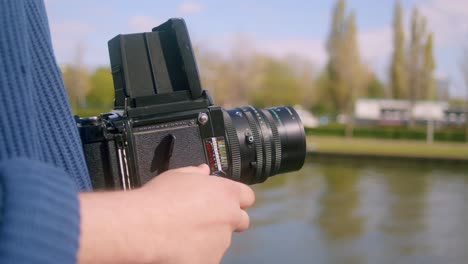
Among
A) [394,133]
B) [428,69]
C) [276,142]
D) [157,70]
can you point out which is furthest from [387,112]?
[157,70]

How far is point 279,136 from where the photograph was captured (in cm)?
143

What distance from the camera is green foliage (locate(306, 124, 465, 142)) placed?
18.0 m

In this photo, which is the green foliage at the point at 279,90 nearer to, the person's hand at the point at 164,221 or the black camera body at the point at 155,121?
the black camera body at the point at 155,121

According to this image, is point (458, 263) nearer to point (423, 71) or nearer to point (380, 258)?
point (380, 258)

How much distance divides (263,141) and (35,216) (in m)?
0.89

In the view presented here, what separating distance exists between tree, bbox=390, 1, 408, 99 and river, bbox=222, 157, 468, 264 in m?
13.1

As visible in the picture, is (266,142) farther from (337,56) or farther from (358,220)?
(337,56)

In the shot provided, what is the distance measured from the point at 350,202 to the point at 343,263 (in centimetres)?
296

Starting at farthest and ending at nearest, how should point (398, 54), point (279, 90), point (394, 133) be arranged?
point (279, 90) → point (398, 54) → point (394, 133)

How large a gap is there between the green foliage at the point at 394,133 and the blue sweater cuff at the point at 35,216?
16084mm

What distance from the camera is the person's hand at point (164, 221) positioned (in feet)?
1.99

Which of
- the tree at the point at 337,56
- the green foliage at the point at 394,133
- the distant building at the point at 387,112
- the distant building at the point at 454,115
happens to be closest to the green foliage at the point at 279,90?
the distant building at the point at 387,112

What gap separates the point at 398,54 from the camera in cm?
2284

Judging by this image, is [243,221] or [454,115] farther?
[454,115]
